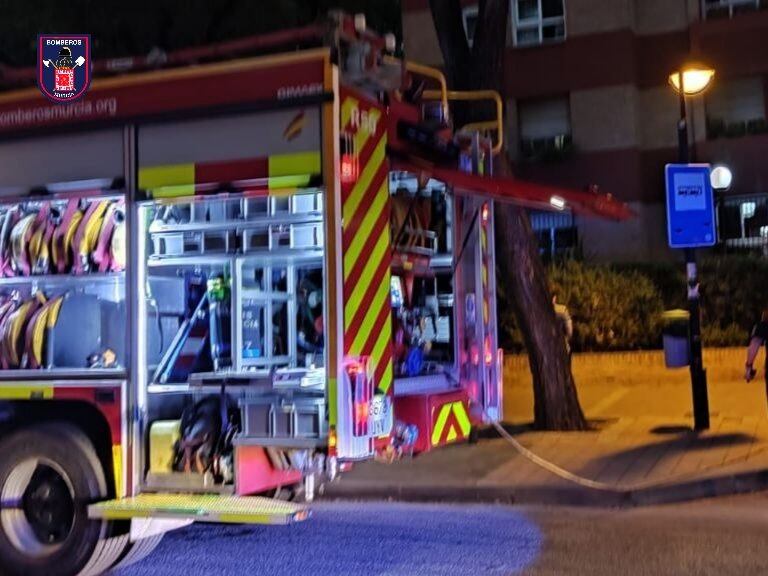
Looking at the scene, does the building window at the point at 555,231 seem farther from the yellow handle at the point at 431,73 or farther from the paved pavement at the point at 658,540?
the yellow handle at the point at 431,73

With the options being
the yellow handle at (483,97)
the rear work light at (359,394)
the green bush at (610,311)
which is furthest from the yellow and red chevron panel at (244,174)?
the green bush at (610,311)

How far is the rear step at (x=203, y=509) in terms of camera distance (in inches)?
195

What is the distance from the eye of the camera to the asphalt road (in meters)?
6.06

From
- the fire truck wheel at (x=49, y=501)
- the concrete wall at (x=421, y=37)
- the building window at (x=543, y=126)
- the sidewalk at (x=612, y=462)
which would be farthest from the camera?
the concrete wall at (x=421, y=37)

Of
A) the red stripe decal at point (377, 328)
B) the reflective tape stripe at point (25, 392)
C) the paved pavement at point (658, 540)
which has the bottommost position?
the paved pavement at point (658, 540)

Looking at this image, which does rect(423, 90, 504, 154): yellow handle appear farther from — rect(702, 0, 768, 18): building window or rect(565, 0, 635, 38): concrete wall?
rect(702, 0, 768, 18): building window

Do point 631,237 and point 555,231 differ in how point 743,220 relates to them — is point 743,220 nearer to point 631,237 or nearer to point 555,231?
point 631,237

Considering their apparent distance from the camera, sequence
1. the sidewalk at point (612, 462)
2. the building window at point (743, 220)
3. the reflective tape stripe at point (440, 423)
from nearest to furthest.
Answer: the reflective tape stripe at point (440, 423), the sidewalk at point (612, 462), the building window at point (743, 220)

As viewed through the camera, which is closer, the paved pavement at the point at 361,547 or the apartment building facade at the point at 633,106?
the paved pavement at the point at 361,547

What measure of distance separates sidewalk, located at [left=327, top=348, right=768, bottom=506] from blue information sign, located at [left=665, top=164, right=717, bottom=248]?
229cm

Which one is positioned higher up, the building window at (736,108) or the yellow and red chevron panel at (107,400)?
the building window at (736,108)

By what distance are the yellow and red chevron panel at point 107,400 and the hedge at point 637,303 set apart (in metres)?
10.6

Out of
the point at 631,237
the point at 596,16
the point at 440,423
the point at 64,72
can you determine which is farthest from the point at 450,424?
the point at 596,16

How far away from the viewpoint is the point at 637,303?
1562 centimetres
